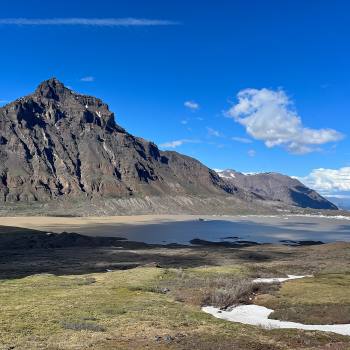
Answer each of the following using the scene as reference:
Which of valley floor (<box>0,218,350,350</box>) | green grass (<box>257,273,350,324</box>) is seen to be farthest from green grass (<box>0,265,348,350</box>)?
green grass (<box>257,273,350,324</box>)

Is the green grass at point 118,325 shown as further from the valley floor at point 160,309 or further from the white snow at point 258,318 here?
the white snow at point 258,318

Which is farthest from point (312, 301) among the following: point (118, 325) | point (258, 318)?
point (118, 325)

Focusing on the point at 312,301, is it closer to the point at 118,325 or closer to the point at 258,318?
the point at 258,318

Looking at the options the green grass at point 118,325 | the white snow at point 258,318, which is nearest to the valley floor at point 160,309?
the green grass at point 118,325

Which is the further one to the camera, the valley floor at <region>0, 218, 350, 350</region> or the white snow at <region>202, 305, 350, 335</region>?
the white snow at <region>202, 305, 350, 335</region>

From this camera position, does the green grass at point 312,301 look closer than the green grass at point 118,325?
No

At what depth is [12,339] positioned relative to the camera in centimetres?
3036

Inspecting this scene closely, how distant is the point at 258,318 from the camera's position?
43281 mm

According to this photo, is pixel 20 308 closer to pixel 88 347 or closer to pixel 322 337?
pixel 88 347

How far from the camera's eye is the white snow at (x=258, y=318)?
128ft

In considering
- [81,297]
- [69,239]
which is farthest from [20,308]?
[69,239]

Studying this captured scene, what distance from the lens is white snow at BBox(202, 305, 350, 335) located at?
128ft

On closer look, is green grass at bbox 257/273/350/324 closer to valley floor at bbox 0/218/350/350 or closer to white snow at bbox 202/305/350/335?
valley floor at bbox 0/218/350/350

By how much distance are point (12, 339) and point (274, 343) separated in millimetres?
17083
